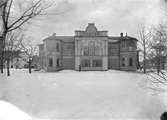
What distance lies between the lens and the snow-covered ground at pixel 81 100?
8523 millimetres

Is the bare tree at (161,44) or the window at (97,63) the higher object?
the bare tree at (161,44)

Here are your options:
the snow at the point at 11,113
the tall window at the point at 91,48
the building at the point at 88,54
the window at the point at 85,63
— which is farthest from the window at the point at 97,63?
the snow at the point at 11,113

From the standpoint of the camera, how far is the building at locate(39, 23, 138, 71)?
33.0 meters

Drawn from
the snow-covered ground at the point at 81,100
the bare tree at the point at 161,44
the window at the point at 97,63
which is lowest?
the snow-covered ground at the point at 81,100

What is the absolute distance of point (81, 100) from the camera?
10.1m

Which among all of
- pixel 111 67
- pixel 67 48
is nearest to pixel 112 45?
pixel 111 67

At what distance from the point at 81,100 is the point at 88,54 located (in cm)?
2365

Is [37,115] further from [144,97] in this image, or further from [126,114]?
[144,97]

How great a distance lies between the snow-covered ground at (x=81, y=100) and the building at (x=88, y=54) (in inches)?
800

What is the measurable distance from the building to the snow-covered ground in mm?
20329

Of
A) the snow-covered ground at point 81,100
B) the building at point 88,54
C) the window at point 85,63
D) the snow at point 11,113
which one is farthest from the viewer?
the window at point 85,63

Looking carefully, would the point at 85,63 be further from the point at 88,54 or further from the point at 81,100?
the point at 81,100

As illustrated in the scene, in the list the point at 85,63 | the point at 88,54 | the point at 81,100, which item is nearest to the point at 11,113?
the point at 81,100

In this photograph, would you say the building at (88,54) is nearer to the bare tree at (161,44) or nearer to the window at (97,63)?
the window at (97,63)
